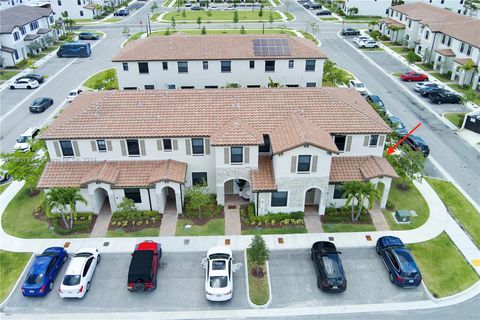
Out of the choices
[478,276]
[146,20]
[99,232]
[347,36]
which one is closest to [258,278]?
[99,232]

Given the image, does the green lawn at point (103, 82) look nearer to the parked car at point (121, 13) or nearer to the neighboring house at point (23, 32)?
the neighboring house at point (23, 32)

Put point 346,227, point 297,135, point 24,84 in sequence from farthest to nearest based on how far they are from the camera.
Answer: point 24,84 → point 346,227 → point 297,135

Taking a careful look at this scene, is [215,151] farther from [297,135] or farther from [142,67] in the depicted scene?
[142,67]

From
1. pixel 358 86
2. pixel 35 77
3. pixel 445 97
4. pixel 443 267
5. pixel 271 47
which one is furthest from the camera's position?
pixel 35 77

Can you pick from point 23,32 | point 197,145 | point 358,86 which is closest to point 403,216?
point 197,145

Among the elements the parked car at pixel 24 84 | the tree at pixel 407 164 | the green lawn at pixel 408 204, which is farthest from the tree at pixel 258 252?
the parked car at pixel 24 84
